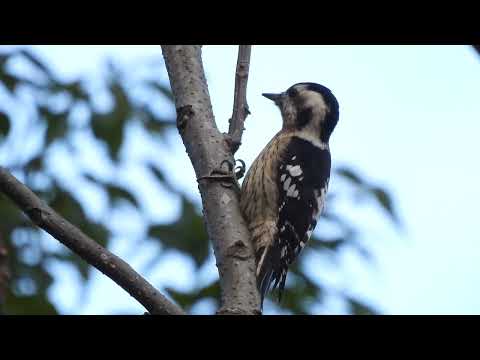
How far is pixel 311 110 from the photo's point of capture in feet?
16.7

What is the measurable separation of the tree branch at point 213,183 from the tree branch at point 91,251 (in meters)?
0.27

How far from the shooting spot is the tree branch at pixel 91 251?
2562 mm

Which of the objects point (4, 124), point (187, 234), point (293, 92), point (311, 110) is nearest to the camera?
point (4, 124)

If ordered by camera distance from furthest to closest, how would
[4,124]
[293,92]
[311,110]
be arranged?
[293,92] → [311,110] → [4,124]

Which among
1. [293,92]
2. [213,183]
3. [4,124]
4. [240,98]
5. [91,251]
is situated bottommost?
[91,251]

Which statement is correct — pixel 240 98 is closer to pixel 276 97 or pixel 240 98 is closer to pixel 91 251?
pixel 91 251

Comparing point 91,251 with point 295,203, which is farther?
point 295,203

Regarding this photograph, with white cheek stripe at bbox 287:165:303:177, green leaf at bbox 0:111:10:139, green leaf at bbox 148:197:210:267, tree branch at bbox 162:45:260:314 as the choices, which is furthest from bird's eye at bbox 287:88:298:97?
green leaf at bbox 0:111:10:139

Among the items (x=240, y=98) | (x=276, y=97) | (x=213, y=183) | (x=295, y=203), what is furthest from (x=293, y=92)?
(x=213, y=183)

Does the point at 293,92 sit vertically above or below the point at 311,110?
above

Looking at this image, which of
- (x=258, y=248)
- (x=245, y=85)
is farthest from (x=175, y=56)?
(x=258, y=248)

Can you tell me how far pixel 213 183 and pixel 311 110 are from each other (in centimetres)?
186

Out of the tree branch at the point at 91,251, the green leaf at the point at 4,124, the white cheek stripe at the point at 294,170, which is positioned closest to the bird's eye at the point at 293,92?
the white cheek stripe at the point at 294,170
